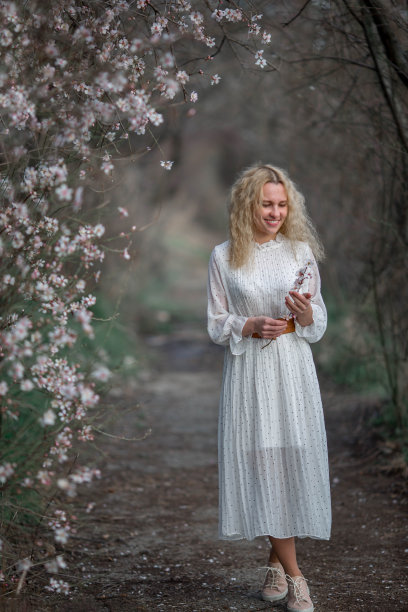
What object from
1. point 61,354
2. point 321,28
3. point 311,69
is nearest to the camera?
point 321,28

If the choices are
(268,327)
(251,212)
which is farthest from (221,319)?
(251,212)

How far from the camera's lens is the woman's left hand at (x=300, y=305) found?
124 inches

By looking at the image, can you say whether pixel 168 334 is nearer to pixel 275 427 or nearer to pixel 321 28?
pixel 321 28

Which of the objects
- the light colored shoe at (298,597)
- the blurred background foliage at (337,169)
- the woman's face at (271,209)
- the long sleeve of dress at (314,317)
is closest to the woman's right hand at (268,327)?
the long sleeve of dress at (314,317)

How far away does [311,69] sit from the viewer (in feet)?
17.2

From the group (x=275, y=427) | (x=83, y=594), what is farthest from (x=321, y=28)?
(x=83, y=594)

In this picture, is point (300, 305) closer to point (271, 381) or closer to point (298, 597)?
point (271, 381)

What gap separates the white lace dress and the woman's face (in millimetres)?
108

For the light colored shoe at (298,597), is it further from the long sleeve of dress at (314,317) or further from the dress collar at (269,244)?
the dress collar at (269,244)

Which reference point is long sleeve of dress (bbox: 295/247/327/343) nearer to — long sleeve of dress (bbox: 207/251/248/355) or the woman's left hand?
the woman's left hand

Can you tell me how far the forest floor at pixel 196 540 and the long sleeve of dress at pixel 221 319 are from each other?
0.71 metres

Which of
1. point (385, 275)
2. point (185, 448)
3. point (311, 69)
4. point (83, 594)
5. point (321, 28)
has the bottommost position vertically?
point (83, 594)

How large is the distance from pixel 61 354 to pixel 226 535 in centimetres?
202

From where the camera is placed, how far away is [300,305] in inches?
125
